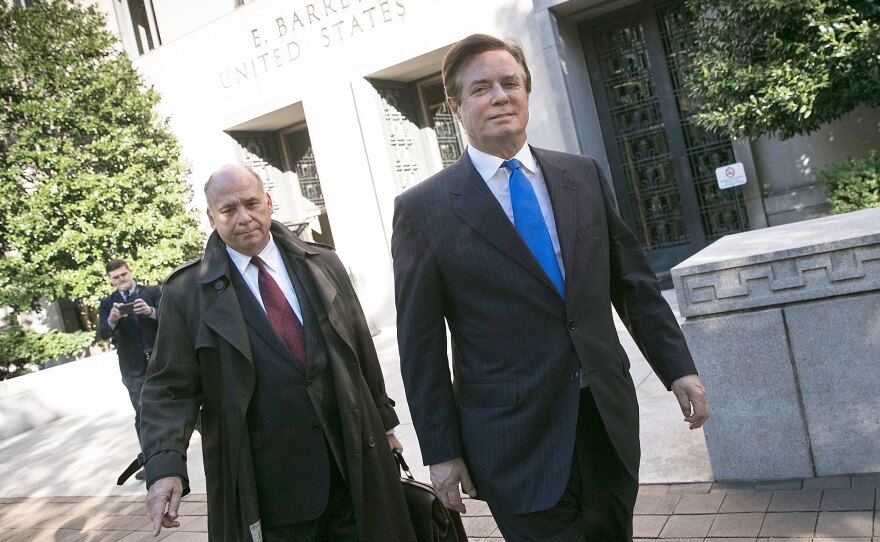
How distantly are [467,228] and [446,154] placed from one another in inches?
458

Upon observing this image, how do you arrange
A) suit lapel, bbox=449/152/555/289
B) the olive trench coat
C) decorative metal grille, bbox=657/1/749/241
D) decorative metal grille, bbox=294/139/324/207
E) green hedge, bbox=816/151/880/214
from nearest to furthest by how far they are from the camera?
suit lapel, bbox=449/152/555/289, the olive trench coat, green hedge, bbox=816/151/880/214, decorative metal grille, bbox=657/1/749/241, decorative metal grille, bbox=294/139/324/207

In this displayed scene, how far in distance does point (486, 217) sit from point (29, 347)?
1354 centimetres

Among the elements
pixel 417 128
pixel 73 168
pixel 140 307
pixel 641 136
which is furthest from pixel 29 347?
pixel 641 136

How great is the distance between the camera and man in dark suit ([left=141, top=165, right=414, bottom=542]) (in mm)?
2934

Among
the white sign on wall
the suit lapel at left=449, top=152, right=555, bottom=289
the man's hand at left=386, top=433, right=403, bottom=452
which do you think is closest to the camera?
the suit lapel at left=449, top=152, right=555, bottom=289

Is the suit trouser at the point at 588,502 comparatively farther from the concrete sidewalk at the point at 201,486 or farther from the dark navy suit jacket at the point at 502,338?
the concrete sidewalk at the point at 201,486

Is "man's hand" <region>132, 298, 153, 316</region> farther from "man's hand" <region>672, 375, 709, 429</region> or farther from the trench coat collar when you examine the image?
"man's hand" <region>672, 375, 709, 429</region>

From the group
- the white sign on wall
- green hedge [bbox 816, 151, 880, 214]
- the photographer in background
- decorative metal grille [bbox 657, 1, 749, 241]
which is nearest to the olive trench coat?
the photographer in background

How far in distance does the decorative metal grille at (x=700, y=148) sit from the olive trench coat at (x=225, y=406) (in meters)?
8.87

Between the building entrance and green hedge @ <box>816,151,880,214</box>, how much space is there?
1.83 metres

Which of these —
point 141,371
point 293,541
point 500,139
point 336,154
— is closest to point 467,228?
point 500,139

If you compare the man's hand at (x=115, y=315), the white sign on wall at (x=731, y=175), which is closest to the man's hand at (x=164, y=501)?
the man's hand at (x=115, y=315)

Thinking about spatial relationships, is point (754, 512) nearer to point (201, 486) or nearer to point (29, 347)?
point (201, 486)

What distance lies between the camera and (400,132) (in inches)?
522
